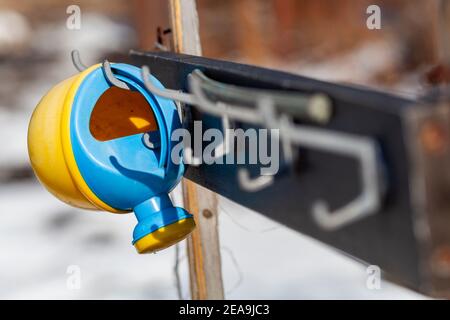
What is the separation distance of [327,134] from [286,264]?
8.62 feet

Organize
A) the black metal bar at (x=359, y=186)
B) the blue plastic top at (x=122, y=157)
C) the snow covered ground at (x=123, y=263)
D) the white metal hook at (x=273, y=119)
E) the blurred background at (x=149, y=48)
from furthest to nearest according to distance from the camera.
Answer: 1. the blurred background at (x=149, y=48)
2. the snow covered ground at (x=123, y=263)
3. the blue plastic top at (x=122, y=157)
4. the white metal hook at (x=273, y=119)
5. the black metal bar at (x=359, y=186)

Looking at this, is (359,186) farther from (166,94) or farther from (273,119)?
(166,94)

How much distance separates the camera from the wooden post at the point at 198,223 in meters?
1.69

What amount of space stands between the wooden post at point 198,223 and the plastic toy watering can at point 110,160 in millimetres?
391

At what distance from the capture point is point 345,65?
5172mm

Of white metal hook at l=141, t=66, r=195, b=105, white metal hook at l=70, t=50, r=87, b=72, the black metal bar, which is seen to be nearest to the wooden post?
white metal hook at l=70, t=50, r=87, b=72

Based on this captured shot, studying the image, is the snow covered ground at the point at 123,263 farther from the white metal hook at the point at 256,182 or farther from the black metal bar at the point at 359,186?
the black metal bar at the point at 359,186

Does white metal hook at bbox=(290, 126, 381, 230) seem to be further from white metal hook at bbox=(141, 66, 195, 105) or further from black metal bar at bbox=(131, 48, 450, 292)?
white metal hook at bbox=(141, 66, 195, 105)

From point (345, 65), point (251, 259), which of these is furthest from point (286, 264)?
point (345, 65)

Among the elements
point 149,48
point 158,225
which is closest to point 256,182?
point 158,225

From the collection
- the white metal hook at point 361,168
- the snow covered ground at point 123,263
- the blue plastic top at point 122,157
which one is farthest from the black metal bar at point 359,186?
the snow covered ground at point 123,263

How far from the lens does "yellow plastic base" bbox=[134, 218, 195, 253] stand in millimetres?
1298

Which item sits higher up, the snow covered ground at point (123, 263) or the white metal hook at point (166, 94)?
the white metal hook at point (166, 94)

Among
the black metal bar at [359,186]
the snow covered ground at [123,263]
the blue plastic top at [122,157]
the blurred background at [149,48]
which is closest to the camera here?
the black metal bar at [359,186]
